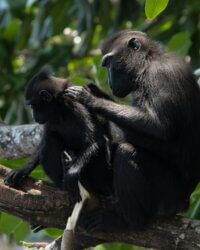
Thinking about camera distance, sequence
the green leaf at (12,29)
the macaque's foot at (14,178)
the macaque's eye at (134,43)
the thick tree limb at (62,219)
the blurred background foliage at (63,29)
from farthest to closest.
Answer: the green leaf at (12,29) → the blurred background foliage at (63,29) → the macaque's eye at (134,43) → the macaque's foot at (14,178) → the thick tree limb at (62,219)

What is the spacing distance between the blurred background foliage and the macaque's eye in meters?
3.26

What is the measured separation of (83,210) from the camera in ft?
19.3

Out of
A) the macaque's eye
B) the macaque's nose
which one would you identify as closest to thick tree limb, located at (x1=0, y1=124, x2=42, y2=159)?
the macaque's nose

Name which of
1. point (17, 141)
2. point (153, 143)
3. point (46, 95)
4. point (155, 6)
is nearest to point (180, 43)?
point (17, 141)

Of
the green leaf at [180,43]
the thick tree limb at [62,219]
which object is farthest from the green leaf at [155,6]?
the green leaf at [180,43]

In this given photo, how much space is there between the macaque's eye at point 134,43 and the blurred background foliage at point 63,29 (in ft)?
10.7

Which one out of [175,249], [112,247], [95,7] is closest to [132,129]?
[175,249]

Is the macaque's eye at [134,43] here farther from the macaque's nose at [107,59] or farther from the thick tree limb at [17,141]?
the thick tree limb at [17,141]

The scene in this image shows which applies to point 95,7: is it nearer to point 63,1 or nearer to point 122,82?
point 63,1

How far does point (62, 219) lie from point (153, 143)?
931 millimetres

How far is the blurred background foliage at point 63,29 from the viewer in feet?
33.2

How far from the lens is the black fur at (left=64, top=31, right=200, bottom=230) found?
5680 mm

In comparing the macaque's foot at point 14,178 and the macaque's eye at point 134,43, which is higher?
the macaque's eye at point 134,43

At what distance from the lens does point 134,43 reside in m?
6.34
